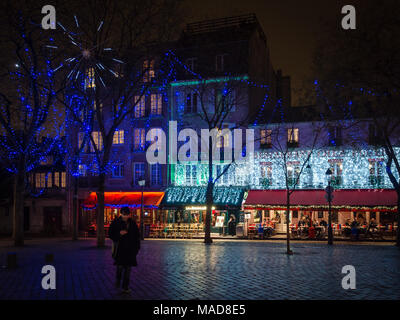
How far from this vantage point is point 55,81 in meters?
23.0

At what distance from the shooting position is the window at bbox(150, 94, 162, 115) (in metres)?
35.7

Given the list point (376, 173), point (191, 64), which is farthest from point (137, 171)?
point (376, 173)

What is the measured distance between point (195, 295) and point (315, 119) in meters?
23.7

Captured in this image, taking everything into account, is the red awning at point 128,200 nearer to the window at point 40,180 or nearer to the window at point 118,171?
the window at point 118,171

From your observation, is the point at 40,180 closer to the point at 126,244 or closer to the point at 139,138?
the point at 139,138

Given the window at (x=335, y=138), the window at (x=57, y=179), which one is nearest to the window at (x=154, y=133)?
the window at (x=57, y=179)

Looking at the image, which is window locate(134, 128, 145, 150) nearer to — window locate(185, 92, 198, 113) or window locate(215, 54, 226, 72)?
window locate(185, 92, 198, 113)

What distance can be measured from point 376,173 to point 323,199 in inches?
155

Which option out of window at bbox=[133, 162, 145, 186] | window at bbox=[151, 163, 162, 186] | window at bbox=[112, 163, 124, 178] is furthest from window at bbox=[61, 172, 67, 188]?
window at bbox=[151, 163, 162, 186]

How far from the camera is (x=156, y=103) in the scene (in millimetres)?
35844

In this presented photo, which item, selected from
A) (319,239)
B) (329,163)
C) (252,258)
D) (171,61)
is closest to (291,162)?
(329,163)

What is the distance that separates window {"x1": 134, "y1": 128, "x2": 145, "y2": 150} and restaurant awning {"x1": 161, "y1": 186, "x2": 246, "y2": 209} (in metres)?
4.29

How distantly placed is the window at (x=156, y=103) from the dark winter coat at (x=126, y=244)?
88.3 ft

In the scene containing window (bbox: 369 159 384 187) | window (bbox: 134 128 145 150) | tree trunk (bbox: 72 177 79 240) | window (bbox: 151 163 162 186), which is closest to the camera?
tree trunk (bbox: 72 177 79 240)
